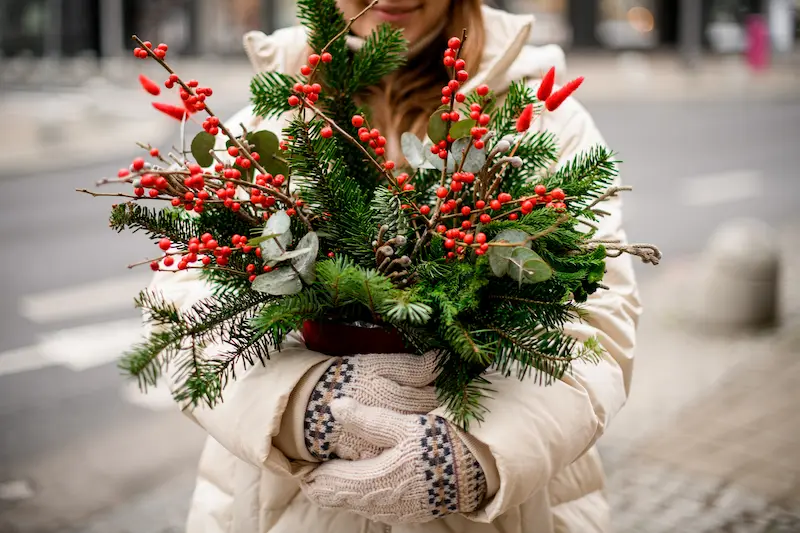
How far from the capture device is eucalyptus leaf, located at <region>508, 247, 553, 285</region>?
1346mm

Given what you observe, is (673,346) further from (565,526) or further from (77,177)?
(77,177)

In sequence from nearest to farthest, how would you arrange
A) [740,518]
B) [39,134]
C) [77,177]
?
[740,518], [77,177], [39,134]

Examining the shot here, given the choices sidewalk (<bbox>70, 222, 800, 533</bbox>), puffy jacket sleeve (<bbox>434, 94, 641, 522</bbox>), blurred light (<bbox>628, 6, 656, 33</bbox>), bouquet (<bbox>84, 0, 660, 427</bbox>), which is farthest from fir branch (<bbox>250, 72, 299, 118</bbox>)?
blurred light (<bbox>628, 6, 656, 33</bbox>)

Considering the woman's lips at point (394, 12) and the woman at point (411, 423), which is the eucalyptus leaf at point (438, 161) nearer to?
the woman at point (411, 423)

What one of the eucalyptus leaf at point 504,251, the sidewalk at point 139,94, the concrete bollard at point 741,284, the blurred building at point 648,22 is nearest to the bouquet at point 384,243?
the eucalyptus leaf at point 504,251

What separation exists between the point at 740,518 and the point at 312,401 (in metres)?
3.00

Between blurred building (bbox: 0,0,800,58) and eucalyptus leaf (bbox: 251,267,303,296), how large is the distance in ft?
84.1

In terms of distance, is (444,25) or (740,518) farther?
(740,518)

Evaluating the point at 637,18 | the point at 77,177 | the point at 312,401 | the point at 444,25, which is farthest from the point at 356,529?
the point at 637,18

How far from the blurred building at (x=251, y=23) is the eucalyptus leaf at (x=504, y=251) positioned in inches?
1009

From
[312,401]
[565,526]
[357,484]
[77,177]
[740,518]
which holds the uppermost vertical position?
[312,401]

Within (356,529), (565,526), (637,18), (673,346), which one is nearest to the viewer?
(356,529)

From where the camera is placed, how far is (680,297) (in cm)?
740

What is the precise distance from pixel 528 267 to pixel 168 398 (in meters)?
4.63
